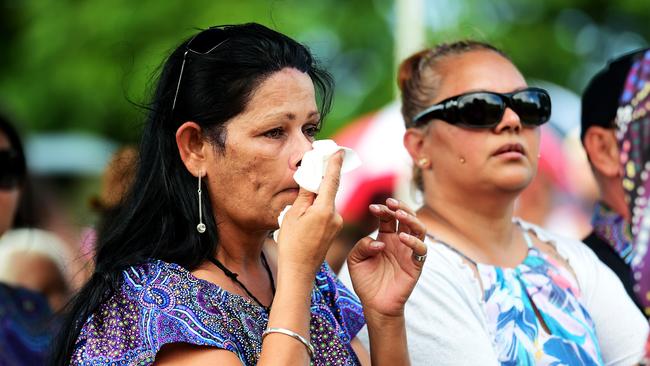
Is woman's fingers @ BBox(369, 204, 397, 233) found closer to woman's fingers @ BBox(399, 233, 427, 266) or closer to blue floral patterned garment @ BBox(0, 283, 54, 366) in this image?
woman's fingers @ BBox(399, 233, 427, 266)

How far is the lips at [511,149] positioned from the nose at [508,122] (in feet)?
0.18

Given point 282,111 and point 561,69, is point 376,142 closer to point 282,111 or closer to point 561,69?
point 282,111

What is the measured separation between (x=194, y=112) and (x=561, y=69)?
1062cm

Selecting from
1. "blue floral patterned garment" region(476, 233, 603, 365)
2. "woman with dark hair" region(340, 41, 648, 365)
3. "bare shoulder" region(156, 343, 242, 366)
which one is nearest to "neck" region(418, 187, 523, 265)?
"woman with dark hair" region(340, 41, 648, 365)

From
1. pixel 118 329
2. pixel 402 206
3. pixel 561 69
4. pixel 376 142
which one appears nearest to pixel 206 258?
pixel 118 329

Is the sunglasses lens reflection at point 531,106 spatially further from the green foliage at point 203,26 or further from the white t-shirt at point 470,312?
the green foliage at point 203,26

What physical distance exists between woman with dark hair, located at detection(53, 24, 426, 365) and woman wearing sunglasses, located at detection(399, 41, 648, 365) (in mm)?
337

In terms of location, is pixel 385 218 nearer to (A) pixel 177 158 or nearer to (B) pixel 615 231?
(A) pixel 177 158

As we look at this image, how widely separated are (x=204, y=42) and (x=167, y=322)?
2.48 feet

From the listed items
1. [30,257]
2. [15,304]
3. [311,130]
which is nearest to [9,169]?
[15,304]

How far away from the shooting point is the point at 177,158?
8.90ft

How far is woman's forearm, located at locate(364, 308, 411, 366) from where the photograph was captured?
2770 mm

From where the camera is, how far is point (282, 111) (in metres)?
2.61

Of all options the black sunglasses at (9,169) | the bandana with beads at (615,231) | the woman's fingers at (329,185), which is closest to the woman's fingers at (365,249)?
the woman's fingers at (329,185)
